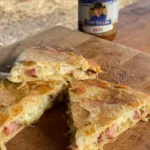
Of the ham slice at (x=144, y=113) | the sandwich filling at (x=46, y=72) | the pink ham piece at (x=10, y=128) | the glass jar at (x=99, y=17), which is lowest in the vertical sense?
the pink ham piece at (x=10, y=128)

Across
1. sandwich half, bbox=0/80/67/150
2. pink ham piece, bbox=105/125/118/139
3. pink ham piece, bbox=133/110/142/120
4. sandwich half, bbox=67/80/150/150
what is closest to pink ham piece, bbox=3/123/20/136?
sandwich half, bbox=0/80/67/150

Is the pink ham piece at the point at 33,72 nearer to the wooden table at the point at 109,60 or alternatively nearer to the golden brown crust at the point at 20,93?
the golden brown crust at the point at 20,93

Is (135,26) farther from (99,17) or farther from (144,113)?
(144,113)

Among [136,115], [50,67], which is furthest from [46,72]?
[136,115]

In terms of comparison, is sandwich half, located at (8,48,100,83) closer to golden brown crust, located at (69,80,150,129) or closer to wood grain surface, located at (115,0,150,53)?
golden brown crust, located at (69,80,150,129)

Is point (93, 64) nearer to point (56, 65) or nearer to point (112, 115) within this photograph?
point (56, 65)

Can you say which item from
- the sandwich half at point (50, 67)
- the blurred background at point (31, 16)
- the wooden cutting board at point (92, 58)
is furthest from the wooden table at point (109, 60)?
the blurred background at point (31, 16)
